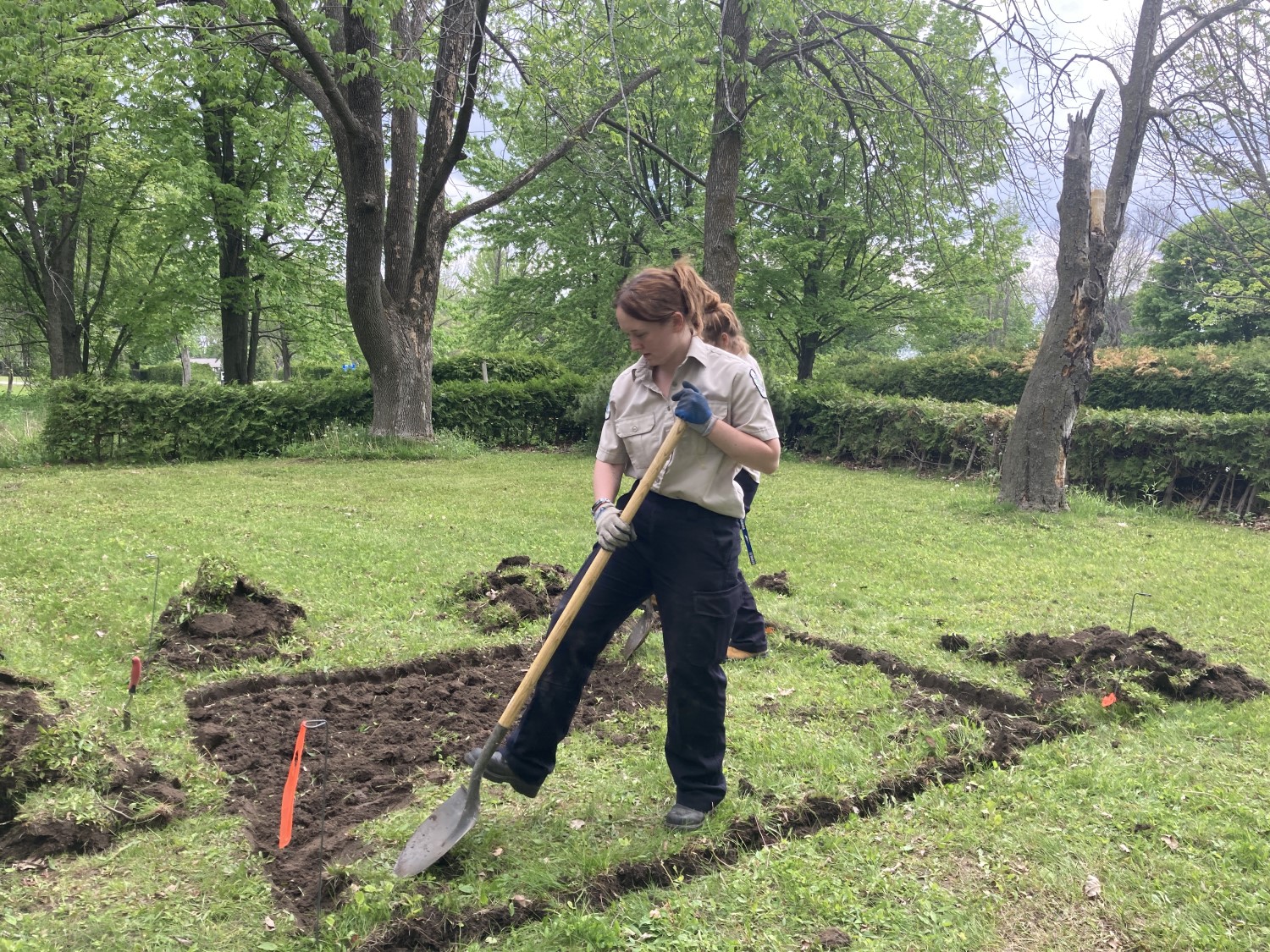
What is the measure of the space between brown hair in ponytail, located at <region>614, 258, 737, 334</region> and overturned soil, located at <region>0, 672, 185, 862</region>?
2.46 m

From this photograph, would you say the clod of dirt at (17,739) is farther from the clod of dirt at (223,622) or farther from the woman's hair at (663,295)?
the woman's hair at (663,295)

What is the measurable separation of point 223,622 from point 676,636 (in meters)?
3.16

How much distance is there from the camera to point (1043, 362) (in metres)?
9.25

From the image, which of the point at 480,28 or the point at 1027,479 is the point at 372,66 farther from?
the point at 1027,479

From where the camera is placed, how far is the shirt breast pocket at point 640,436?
2859 mm

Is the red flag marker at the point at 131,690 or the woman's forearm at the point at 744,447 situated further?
the red flag marker at the point at 131,690

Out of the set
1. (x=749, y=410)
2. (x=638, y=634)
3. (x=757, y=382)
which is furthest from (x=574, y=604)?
(x=638, y=634)

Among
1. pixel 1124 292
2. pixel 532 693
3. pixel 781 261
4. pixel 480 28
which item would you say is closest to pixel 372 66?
pixel 480 28

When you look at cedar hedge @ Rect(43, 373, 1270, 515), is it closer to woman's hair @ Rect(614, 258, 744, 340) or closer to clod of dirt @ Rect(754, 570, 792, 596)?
clod of dirt @ Rect(754, 570, 792, 596)

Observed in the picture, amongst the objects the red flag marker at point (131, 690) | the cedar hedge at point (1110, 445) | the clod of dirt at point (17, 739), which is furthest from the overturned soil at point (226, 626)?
the cedar hedge at point (1110, 445)

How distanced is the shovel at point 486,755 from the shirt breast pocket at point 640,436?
0.27 feet

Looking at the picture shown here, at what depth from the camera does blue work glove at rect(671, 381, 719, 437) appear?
8.46ft

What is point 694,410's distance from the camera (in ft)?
8.48

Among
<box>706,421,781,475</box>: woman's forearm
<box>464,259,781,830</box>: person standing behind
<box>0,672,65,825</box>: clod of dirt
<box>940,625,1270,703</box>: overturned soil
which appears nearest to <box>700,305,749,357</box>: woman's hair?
<box>464,259,781,830</box>: person standing behind
